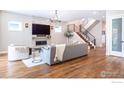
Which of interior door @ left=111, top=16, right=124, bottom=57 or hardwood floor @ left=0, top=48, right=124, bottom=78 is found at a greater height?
interior door @ left=111, top=16, right=124, bottom=57

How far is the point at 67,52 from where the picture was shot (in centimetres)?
438

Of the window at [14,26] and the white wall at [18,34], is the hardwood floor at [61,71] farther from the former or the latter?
the window at [14,26]

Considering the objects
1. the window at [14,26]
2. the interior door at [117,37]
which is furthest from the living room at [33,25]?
the interior door at [117,37]

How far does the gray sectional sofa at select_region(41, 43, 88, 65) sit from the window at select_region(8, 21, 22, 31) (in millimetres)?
830

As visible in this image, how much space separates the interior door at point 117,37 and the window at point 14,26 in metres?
2.81

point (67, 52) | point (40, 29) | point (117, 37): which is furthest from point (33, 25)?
point (117, 37)

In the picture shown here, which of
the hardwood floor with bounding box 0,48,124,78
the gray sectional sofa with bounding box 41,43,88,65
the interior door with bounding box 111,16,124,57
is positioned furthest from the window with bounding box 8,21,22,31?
the interior door with bounding box 111,16,124,57

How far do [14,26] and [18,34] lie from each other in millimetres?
157

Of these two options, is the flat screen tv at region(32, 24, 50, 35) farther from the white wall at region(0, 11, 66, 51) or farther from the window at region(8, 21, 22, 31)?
the window at region(8, 21, 22, 31)

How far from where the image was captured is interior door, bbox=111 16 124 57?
3880mm

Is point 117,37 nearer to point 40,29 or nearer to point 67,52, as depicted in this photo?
point 67,52
